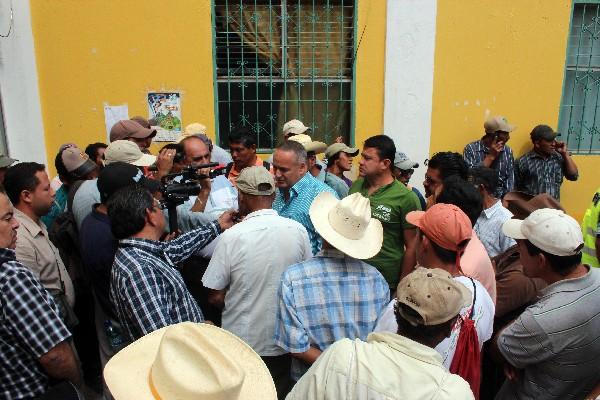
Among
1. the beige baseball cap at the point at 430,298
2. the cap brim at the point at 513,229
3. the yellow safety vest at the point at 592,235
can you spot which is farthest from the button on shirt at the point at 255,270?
the yellow safety vest at the point at 592,235

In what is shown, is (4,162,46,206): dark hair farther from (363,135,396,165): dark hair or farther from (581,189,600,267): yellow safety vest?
(581,189,600,267): yellow safety vest

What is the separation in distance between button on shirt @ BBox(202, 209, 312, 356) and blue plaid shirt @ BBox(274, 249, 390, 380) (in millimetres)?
373

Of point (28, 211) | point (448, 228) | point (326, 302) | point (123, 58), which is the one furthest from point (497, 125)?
point (28, 211)

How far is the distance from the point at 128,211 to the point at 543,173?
526cm

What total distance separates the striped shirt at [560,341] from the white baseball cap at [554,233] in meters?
0.15

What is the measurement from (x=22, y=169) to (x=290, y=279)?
199 cm

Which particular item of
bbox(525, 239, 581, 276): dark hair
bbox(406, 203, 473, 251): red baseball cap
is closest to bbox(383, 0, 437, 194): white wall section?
bbox(406, 203, 473, 251): red baseball cap

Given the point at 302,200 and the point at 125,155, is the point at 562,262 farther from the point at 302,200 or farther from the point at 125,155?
the point at 125,155

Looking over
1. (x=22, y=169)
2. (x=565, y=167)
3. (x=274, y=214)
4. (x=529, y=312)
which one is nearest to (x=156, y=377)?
(x=274, y=214)

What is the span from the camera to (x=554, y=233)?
208 centimetres

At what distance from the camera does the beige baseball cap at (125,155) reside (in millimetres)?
3605

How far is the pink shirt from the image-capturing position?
244 cm

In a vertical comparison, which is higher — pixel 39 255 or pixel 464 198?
pixel 464 198

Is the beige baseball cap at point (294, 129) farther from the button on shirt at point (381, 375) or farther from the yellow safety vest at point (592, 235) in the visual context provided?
the button on shirt at point (381, 375)
